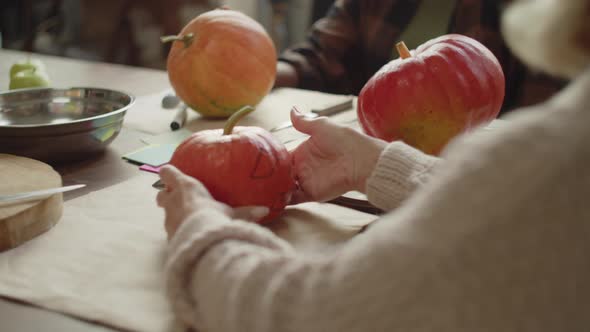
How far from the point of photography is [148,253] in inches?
28.5

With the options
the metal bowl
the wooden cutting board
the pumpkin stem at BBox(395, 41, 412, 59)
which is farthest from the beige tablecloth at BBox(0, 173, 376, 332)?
the pumpkin stem at BBox(395, 41, 412, 59)

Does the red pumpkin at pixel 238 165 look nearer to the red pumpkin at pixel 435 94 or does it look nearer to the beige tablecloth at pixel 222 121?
the red pumpkin at pixel 435 94

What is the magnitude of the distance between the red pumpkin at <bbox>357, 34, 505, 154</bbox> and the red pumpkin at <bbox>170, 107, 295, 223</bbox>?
0.26 m

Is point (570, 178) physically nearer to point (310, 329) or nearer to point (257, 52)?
point (310, 329)

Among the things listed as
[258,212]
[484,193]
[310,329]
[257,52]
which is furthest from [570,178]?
[257,52]

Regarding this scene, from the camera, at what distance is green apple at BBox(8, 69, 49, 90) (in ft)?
4.32

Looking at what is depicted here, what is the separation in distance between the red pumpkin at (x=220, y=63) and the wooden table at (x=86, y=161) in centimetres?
17

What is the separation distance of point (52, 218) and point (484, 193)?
607mm

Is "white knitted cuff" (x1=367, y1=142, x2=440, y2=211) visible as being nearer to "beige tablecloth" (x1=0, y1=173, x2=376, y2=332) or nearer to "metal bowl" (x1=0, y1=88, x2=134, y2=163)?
"beige tablecloth" (x1=0, y1=173, x2=376, y2=332)

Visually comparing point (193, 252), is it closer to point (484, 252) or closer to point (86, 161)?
point (484, 252)

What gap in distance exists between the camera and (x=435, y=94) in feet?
3.10

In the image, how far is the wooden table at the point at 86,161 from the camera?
1.94ft

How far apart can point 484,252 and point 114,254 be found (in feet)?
1.58

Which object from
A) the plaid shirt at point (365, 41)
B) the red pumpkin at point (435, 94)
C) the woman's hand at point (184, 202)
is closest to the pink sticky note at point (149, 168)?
the woman's hand at point (184, 202)
